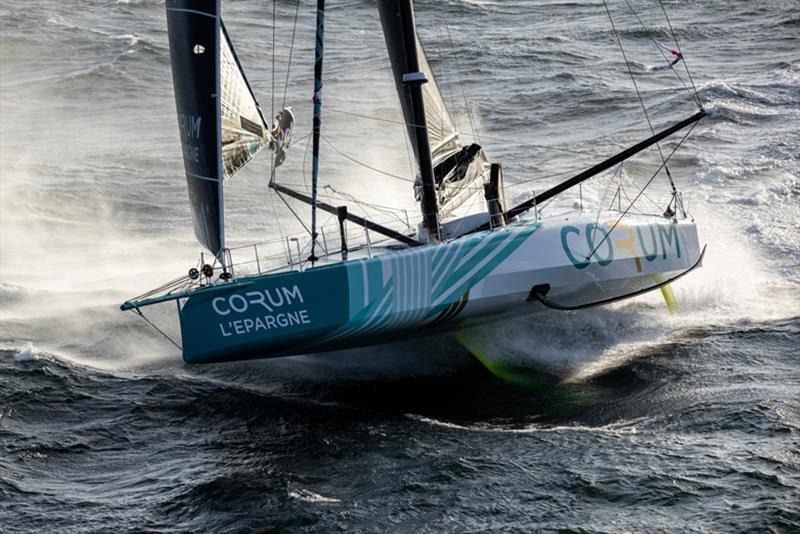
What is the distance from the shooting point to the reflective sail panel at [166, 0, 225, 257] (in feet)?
31.7

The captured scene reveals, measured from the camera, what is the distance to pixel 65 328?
1230 centimetres

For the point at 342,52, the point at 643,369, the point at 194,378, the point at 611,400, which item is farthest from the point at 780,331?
the point at 342,52

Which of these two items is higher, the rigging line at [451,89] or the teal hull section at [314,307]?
the rigging line at [451,89]

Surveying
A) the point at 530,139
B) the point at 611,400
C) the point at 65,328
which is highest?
the point at 530,139

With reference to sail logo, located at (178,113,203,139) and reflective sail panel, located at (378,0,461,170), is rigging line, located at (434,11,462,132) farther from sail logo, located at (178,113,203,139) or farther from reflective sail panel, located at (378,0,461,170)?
sail logo, located at (178,113,203,139)

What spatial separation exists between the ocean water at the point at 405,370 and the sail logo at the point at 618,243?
2.93ft

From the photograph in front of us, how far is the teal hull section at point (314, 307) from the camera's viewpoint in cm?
995

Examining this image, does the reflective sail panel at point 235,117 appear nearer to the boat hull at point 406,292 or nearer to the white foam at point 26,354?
the boat hull at point 406,292

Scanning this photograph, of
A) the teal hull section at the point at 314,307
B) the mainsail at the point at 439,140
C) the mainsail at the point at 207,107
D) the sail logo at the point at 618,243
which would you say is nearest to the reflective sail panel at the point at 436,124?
the mainsail at the point at 439,140

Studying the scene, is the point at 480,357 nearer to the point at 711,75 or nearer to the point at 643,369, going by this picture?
the point at 643,369

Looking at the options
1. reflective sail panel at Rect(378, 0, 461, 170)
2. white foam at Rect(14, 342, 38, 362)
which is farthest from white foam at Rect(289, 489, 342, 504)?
reflective sail panel at Rect(378, 0, 461, 170)

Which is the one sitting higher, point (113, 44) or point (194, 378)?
point (113, 44)

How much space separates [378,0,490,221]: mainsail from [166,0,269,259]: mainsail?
1.84m

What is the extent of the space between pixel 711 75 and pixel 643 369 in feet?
47.4
